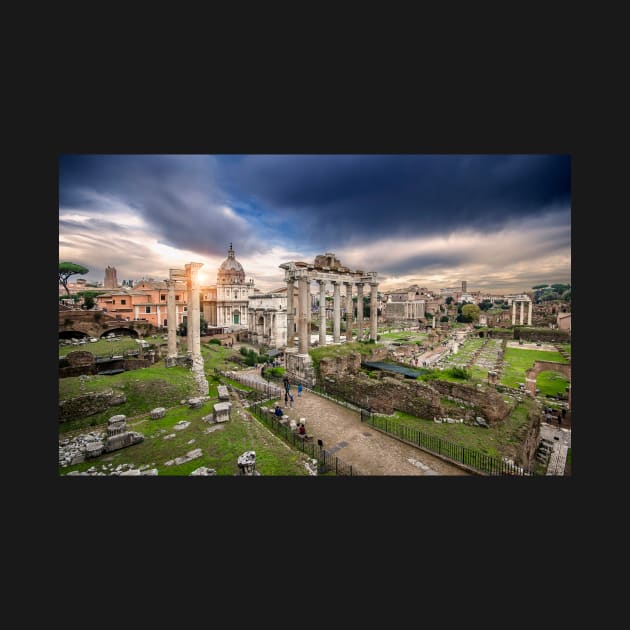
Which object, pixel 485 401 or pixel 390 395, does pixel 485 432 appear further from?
pixel 390 395

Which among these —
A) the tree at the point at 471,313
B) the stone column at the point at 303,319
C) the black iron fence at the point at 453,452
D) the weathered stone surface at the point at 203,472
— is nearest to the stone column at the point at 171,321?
the stone column at the point at 303,319

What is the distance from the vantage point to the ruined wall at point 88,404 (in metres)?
8.25

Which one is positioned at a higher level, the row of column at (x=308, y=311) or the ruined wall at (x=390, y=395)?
the row of column at (x=308, y=311)

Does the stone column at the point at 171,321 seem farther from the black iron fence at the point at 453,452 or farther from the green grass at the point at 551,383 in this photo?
the green grass at the point at 551,383

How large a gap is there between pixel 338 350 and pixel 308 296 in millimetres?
3407

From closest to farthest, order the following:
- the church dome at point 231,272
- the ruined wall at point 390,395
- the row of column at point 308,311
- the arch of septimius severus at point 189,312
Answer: the ruined wall at point 390,395 < the row of column at point 308,311 < the arch of septimius severus at point 189,312 < the church dome at point 231,272

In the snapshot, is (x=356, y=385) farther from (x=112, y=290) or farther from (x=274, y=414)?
(x=112, y=290)

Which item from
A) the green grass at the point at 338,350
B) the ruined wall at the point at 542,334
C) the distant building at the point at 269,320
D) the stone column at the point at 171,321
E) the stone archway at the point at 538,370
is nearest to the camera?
the green grass at the point at 338,350

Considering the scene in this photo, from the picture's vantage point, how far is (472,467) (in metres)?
6.27

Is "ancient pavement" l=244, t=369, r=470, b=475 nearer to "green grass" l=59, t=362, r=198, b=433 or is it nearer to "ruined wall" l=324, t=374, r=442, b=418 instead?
"ruined wall" l=324, t=374, r=442, b=418

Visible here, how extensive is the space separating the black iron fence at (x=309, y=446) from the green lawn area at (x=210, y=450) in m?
0.51

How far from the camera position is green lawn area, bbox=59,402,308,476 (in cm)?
591

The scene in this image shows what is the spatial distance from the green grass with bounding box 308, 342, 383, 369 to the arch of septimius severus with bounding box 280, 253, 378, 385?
491 mm

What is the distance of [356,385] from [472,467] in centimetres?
480
